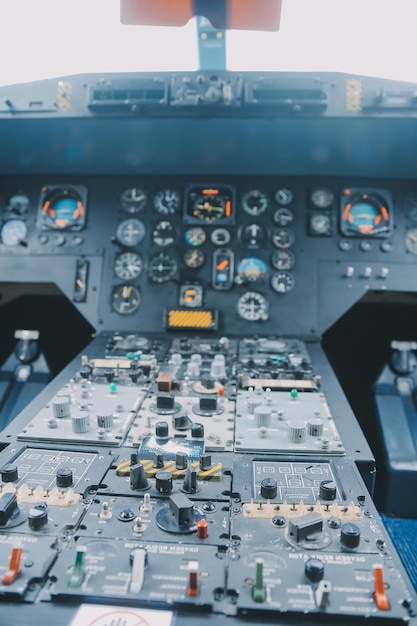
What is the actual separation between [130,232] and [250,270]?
0.90m

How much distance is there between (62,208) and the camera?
415 centimetres

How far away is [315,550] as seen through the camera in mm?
1443

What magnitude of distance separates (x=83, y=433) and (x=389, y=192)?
290 centimetres

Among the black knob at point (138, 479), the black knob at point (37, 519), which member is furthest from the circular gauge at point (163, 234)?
the black knob at point (37, 519)

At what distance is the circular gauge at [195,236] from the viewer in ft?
13.1

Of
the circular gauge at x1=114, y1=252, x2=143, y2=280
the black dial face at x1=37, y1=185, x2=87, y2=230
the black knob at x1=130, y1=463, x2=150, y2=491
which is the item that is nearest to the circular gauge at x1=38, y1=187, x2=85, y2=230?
the black dial face at x1=37, y1=185, x2=87, y2=230

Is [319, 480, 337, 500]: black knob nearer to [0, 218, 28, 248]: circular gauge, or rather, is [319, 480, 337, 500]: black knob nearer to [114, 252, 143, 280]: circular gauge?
[114, 252, 143, 280]: circular gauge

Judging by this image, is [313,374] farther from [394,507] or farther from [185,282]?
[185,282]

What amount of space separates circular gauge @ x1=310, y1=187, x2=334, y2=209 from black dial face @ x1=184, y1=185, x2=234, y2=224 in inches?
23.0

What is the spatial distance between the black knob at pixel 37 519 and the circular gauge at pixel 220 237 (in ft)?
8.93

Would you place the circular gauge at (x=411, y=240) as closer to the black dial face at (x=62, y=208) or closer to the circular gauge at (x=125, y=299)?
the circular gauge at (x=125, y=299)

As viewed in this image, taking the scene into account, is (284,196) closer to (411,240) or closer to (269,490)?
(411,240)

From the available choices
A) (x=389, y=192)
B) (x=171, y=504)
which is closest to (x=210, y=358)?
(x=171, y=504)

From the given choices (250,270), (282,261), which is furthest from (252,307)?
(282,261)
